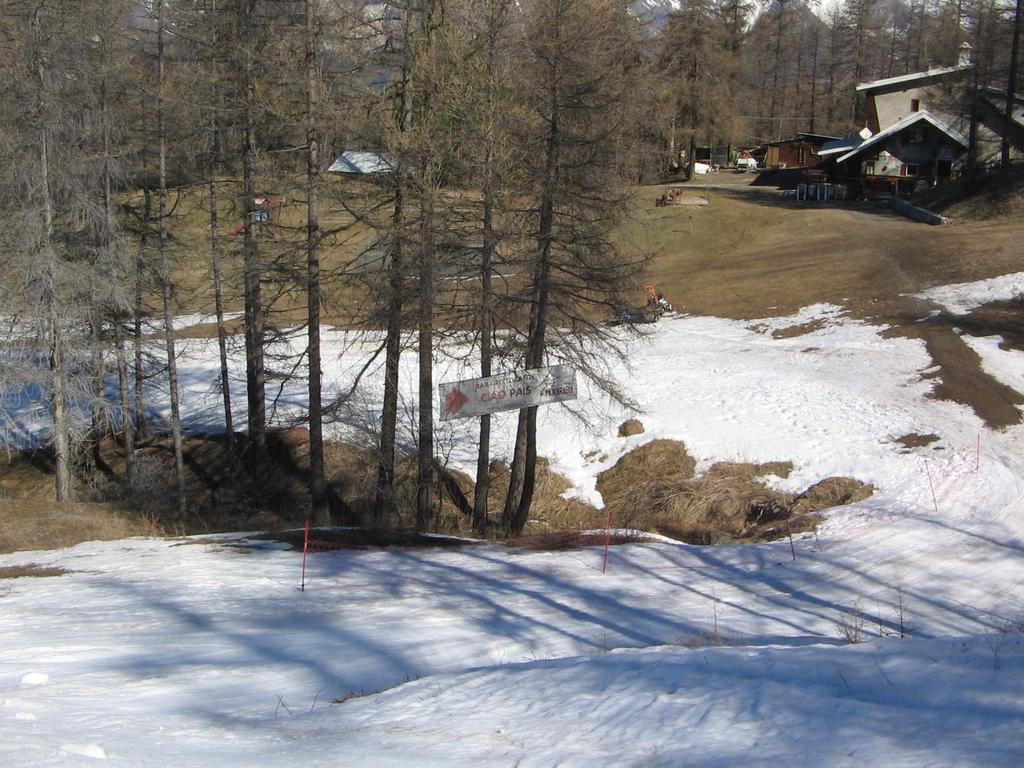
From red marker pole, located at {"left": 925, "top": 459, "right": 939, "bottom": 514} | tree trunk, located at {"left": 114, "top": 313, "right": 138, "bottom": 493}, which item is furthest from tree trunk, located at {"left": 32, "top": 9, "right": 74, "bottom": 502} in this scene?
red marker pole, located at {"left": 925, "top": 459, "right": 939, "bottom": 514}

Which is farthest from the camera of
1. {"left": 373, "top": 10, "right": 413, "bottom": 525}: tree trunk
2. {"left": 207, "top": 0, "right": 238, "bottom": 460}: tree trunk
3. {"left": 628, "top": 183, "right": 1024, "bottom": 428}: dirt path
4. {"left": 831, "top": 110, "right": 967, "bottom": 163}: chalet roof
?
{"left": 831, "top": 110, "right": 967, "bottom": 163}: chalet roof

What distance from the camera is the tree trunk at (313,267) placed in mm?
17344

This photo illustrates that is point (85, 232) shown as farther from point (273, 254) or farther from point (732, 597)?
point (732, 597)

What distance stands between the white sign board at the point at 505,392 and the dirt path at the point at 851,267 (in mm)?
7933

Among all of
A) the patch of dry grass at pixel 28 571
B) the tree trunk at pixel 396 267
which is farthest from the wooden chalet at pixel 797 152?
the patch of dry grass at pixel 28 571

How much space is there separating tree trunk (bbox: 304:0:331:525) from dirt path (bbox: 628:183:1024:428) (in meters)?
8.51

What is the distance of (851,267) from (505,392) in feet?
89.2

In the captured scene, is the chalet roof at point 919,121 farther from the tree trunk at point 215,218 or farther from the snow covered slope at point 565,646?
the tree trunk at point 215,218

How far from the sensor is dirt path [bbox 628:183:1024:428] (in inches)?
1054

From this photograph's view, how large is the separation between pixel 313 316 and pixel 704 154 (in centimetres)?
7220

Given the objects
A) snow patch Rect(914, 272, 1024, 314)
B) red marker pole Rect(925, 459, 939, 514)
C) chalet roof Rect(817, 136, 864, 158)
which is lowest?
red marker pole Rect(925, 459, 939, 514)

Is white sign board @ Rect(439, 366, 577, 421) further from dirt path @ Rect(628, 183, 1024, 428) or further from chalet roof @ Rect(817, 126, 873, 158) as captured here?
chalet roof @ Rect(817, 126, 873, 158)

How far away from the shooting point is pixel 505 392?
15586 millimetres

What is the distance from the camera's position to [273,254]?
19.3 meters
